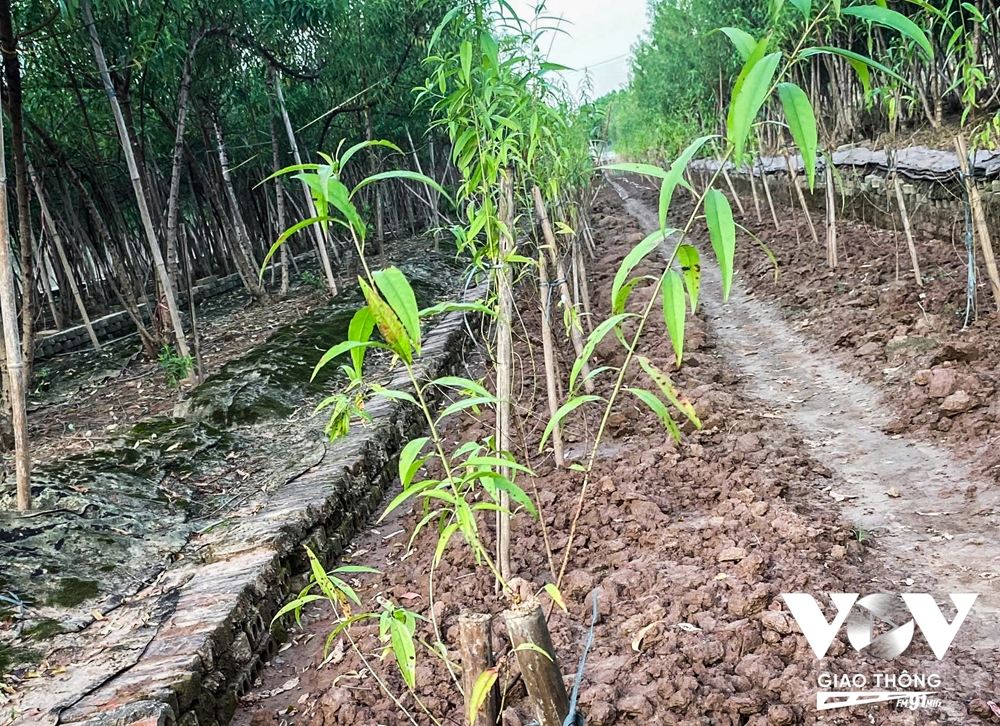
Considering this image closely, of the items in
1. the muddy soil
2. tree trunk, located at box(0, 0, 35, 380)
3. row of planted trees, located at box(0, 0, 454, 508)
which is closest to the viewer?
the muddy soil

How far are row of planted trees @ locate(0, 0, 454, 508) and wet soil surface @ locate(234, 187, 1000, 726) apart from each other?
2046mm

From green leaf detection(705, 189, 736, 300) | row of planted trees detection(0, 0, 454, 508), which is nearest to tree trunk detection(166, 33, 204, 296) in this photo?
row of planted trees detection(0, 0, 454, 508)

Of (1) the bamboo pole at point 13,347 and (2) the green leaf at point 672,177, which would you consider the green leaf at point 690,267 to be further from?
(1) the bamboo pole at point 13,347

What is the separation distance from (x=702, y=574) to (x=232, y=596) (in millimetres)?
1763

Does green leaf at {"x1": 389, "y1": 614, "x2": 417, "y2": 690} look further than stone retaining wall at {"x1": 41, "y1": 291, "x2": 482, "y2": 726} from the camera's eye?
No

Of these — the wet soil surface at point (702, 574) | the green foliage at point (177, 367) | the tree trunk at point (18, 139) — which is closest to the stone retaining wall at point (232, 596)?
the wet soil surface at point (702, 574)

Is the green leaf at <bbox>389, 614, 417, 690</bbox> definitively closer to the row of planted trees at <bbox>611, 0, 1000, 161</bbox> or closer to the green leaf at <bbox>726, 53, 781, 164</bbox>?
the green leaf at <bbox>726, 53, 781, 164</bbox>

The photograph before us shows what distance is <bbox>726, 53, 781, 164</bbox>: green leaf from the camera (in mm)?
905

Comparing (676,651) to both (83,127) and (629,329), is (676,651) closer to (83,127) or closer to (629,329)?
(629,329)

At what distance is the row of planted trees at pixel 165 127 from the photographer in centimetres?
555

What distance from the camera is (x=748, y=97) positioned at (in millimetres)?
912

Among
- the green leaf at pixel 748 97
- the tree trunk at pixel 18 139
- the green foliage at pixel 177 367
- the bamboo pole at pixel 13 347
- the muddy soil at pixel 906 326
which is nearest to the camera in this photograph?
the green leaf at pixel 748 97

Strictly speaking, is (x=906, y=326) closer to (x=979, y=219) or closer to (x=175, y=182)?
(x=979, y=219)

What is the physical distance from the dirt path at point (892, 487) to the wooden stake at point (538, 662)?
52.9 inches
